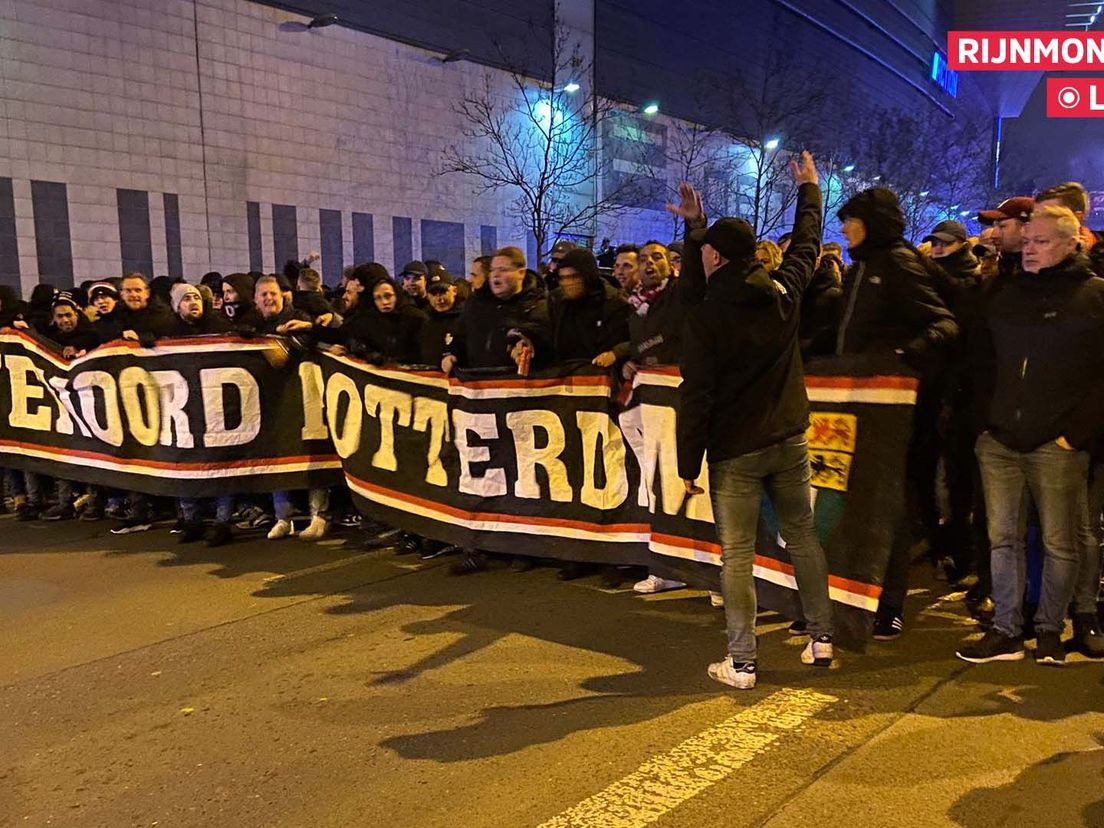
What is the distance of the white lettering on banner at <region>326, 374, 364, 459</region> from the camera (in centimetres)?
696

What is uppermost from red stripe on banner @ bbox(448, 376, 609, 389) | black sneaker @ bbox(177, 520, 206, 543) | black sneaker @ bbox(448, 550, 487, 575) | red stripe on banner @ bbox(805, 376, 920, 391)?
red stripe on banner @ bbox(805, 376, 920, 391)

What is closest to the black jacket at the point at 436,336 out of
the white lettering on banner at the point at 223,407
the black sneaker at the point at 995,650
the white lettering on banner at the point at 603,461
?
the white lettering on banner at the point at 223,407

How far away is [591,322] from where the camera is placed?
6121mm

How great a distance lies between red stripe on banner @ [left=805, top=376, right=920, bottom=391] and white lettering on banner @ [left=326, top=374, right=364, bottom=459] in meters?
3.53

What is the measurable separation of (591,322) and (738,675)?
270 centimetres

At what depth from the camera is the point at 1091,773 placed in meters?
3.30

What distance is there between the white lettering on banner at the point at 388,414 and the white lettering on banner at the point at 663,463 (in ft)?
6.36

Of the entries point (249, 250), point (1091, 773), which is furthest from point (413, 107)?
point (1091, 773)

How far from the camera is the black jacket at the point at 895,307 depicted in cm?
460

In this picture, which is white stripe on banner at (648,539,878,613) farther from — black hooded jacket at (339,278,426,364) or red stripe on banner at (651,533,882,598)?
black hooded jacket at (339,278,426,364)

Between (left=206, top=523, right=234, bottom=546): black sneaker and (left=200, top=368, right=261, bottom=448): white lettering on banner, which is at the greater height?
(left=200, top=368, right=261, bottom=448): white lettering on banner

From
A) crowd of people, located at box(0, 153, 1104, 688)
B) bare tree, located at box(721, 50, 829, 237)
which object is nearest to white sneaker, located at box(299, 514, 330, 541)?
crowd of people, located at box(0, 153, 1104, 688)

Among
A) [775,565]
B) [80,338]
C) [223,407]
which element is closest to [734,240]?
[775,565]

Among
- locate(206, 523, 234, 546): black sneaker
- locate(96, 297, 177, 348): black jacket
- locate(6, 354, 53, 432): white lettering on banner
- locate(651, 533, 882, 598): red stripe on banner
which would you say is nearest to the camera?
locate(651, 533, 882, 598): red stripe on banner
